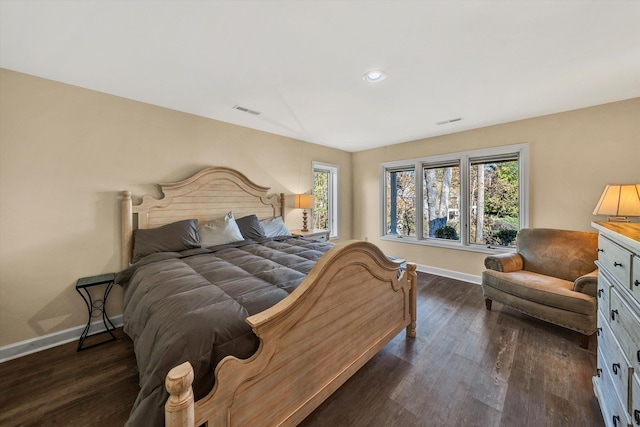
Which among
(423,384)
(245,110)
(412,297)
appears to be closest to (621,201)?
(412,297)

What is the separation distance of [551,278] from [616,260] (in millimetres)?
1824

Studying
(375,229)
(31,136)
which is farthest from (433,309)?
(31,136)

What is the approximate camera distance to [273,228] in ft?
11.3

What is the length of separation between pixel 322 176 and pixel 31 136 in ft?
12.7

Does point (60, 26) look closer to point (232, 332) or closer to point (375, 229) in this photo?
point (232, 332)

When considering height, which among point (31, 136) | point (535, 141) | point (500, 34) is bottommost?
point (31, 136)

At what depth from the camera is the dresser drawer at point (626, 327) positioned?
0.95 m

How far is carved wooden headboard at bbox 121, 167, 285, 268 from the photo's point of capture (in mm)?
2535

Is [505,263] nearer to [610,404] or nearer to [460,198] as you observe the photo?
[460,198]

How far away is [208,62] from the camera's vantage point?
6.37ft

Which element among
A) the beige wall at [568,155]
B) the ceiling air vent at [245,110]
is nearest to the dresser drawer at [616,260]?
the beige wall at [568,155]

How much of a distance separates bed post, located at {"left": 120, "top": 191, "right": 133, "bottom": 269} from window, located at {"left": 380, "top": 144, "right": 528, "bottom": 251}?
4.08 meters

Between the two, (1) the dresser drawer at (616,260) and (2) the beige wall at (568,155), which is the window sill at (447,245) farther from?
(1) the dresser drawer at (616,260)

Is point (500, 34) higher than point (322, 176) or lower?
higher
